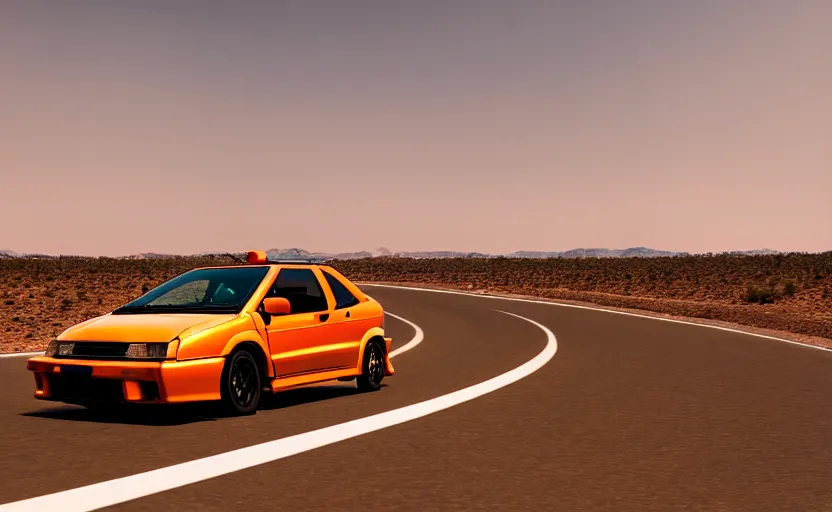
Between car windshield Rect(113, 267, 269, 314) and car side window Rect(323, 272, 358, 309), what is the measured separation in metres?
1.00

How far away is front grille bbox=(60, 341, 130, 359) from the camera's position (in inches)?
383

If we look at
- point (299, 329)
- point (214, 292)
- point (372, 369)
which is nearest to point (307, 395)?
point (372, 369)

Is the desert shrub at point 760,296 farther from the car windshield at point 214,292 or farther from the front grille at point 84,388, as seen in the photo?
the front grille at point 84,388

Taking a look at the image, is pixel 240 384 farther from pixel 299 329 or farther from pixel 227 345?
pixel 299 329

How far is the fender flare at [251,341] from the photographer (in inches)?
396

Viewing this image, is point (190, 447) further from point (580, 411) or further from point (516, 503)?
point (580, 411)

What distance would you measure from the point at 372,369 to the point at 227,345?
9.20 feet

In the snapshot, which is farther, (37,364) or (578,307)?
(578,307)

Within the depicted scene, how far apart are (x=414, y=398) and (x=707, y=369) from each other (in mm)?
5399

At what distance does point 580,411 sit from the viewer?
10734mm

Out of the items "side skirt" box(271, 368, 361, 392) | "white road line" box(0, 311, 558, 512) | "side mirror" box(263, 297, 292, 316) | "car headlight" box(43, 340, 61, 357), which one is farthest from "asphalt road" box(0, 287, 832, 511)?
"side mirror" box(263, 297, 292, 316)

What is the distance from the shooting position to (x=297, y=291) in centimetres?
1187

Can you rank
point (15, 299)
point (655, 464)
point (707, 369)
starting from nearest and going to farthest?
point (655, 464), point (707, 369), point (15, 299)

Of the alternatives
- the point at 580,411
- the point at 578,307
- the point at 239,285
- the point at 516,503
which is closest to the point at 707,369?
the point at 580,411
